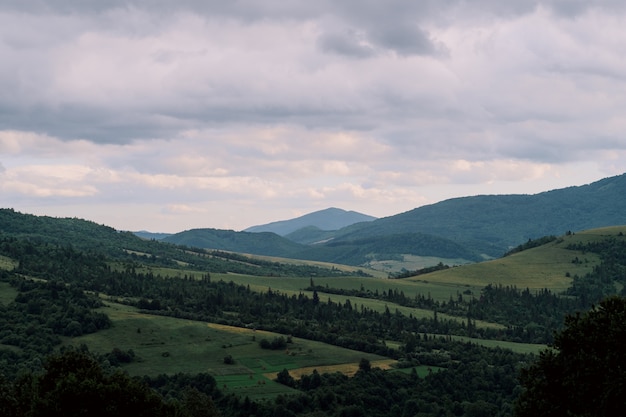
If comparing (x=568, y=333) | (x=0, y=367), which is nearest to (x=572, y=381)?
(x=568, y=333)

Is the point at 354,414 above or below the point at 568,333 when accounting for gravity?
below

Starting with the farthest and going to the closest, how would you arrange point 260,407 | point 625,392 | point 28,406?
point 260,407, point 28,406, point 625,392

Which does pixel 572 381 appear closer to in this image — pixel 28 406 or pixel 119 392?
pixel 119 392

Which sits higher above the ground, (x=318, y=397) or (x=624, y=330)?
(x=624, y=330)

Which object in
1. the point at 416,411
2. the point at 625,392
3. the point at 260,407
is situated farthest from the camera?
the point at 416,411

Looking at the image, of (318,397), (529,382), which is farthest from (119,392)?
(318,397)

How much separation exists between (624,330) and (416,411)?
378 ft

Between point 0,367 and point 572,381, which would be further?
point 0,367

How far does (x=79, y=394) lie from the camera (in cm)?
8694

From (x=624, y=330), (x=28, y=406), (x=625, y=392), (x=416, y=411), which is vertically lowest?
(x=416, y=411)

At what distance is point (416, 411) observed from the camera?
628 feet

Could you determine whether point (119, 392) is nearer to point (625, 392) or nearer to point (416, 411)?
point (625, 392)

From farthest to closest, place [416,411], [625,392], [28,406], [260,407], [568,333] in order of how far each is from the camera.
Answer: [416,411] → [260,407] → [28,406] → [568,333] → [625,392]

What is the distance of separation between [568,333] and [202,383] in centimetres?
12853
